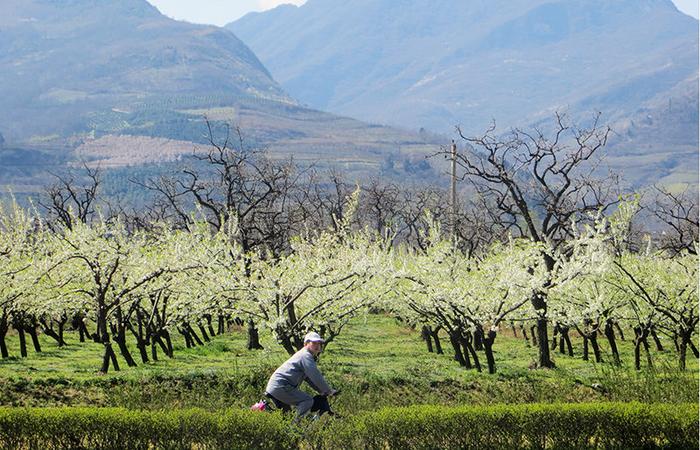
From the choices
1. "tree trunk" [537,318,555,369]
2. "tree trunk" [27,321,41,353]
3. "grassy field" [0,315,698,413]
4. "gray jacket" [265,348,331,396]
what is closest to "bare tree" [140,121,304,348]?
"grassy field" [0,315,698,413]

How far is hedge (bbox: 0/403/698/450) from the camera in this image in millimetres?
14312

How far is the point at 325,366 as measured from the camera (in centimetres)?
2464

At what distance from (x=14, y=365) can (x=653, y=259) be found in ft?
75.4

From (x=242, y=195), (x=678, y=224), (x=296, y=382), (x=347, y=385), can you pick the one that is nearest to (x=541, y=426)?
(x=296, y=382)

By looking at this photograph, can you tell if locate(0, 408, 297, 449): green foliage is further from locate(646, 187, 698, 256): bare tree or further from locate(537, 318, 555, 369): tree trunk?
locate(646, 187, 698, 256): bare tree

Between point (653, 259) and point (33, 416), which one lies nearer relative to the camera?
point (33, 416)

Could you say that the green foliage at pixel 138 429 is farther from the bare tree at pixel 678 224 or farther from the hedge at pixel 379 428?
the bare tree at pixel 678 224

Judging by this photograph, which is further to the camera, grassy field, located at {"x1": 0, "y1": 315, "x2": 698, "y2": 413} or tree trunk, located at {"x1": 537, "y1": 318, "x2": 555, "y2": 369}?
tree trunk, located at {"x1": 537, "y1": 318, "x2": 555, "y2": 369}

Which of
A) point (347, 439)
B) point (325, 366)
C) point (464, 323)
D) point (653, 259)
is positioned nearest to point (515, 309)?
point (464, 323)

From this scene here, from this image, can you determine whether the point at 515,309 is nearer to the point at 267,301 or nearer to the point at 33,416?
the point at 267,301

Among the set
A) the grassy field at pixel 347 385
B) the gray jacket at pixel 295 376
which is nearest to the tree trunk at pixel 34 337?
the grassy field at pixel 347 385

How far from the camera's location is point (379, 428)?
14695 mm

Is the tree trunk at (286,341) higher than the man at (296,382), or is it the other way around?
the man at (296,382)

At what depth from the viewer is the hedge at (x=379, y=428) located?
14312 millimetres
